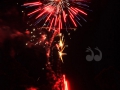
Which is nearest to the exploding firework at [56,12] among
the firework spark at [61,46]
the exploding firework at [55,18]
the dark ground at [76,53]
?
the exploding firework at [55,18]

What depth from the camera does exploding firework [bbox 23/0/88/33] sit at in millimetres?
6125

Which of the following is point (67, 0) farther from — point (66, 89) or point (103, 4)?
point (66, 89)

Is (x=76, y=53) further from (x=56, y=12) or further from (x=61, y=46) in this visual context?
(x=56, y=12)

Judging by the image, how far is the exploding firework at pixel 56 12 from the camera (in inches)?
241

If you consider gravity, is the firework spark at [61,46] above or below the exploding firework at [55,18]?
below

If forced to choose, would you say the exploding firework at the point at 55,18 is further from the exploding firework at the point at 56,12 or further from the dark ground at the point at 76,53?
the dark ground at the point at 76,53

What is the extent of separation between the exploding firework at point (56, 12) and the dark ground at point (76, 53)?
0.75m

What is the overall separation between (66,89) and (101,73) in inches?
63.5

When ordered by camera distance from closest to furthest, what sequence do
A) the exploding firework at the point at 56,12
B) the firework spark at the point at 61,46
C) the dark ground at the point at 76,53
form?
the exploding firework at the point at 56,12 → the dark ground at the point at 76,53 → the firework spark at the point at 61,46

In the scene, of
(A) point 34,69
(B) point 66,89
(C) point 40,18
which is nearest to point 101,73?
(B) point 66,89

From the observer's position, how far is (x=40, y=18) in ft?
22.6

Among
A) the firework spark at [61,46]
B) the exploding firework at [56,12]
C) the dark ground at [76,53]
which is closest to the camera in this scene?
the exploding firework at [56,12]

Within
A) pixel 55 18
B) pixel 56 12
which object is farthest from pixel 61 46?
pixel 56 12

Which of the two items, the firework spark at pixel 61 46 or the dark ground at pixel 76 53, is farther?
the firework spark at pixel 61 46
